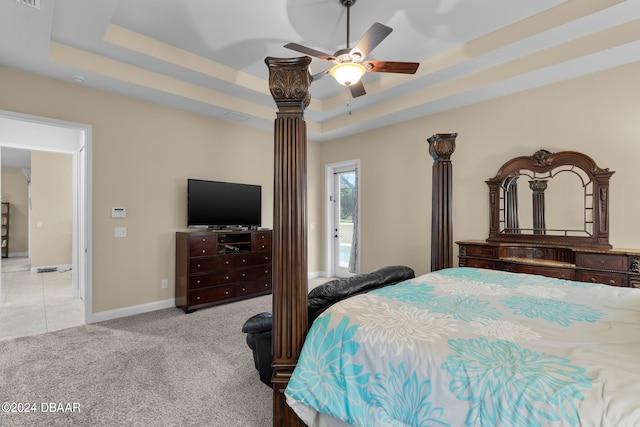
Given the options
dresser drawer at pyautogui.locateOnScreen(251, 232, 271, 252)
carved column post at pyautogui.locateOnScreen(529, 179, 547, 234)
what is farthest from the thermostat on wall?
carved column post at pyautogui.locateOnScreen(529, 179, 547, 234)

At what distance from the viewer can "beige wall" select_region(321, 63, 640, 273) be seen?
2.95 m

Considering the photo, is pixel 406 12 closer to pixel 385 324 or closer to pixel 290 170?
pixel 290 170

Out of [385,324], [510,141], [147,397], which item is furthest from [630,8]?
[147,397]

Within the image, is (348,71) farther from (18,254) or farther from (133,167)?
(18,254)

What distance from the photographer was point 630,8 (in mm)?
2410

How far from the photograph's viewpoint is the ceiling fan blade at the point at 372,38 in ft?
6.85

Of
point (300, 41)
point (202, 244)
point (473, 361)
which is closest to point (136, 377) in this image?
point (202, 244)

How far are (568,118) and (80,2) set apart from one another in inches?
186

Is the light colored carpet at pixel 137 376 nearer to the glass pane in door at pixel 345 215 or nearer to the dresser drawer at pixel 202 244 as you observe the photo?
the dresser drawer at pixel 202 244

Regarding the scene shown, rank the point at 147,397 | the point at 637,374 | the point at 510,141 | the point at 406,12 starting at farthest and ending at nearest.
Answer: the point at 510,141
the point at 406,12
the point at 147,397
the point at 637,374

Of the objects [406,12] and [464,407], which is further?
[406,12]

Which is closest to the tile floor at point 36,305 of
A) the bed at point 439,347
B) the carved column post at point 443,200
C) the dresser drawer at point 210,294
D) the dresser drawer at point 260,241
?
the dresser drawer at point 210,294

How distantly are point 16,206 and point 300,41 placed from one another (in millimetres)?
10727

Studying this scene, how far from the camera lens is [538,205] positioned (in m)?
3.42
